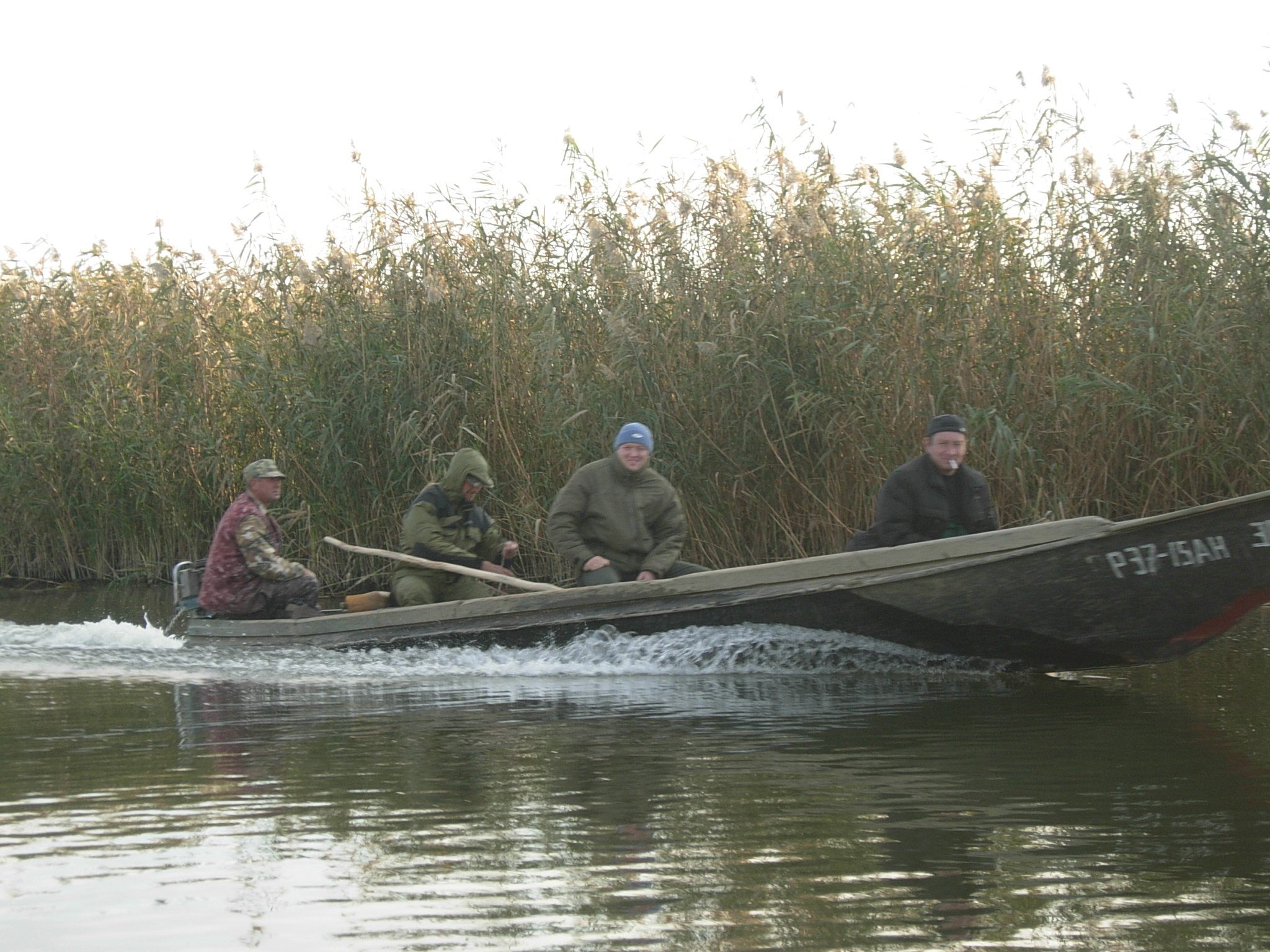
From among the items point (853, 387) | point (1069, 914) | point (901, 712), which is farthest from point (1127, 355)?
point (1069, 914)

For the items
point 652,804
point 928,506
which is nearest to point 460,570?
point 928,506

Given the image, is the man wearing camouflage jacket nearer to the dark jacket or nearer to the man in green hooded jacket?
the man in green hooded jacket

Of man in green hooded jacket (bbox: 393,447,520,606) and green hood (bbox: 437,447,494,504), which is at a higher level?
green hood (bbox: 437,447,494,504)

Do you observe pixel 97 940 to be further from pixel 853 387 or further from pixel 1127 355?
pixel 1127 355

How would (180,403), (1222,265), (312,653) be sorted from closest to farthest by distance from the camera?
(312,653) < (1222,265) < (180,403)

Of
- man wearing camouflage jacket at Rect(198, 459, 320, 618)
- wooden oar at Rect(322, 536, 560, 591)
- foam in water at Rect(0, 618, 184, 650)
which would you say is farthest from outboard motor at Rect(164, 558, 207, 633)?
wooden oar at Rect(322, 536, 560, 591)

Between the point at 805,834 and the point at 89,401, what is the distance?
35.2 ft

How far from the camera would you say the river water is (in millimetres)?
3330

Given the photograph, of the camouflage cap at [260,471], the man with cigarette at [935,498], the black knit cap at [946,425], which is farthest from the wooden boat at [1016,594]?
the camouflage cap at [260,471]

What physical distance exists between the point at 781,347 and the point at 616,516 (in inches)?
77.2

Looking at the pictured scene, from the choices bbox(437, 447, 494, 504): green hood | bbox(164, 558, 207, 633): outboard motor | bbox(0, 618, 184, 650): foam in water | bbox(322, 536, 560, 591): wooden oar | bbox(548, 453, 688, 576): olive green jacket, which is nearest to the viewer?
bbox(548, 453, 688, 576): olive green jacket

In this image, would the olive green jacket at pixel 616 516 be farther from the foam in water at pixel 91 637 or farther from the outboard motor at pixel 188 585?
the foam in water at pixel 91 637

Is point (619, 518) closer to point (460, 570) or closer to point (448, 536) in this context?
point (460, 570)

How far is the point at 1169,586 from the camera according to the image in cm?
652
